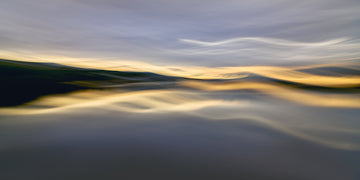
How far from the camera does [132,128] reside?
1.93m

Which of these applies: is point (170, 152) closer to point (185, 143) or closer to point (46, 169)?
point (185, 143)

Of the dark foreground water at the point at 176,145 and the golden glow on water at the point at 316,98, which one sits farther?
the golden glow on water at the point at 316,98

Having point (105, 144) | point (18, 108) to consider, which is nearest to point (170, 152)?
point (105, 144)

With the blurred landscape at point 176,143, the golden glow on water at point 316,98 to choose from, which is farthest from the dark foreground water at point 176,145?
the golden glow on water at point 316,98

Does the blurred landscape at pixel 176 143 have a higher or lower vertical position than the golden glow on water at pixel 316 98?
lower

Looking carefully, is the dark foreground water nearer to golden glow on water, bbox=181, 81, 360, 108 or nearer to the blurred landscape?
the blurred landscape

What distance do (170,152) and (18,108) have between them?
2.49 metres

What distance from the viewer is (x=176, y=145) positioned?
60.9 inches

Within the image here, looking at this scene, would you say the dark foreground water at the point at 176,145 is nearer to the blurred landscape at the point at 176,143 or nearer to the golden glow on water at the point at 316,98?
the blurred landscape at the point at 176,143

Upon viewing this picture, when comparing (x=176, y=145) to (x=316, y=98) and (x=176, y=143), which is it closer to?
(x=176, y=143)

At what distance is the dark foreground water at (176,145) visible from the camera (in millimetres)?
1162

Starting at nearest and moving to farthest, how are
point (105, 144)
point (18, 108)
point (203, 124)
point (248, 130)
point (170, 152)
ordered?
point (170, 152) → point (105, 144) → point (248, 130) → point (203, 124) → point (18, 108)

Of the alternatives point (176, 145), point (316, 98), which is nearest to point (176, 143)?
point (176, 145)

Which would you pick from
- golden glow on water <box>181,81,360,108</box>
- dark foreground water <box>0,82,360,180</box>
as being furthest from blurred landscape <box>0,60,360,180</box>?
golden glow on water <box>181,81,360,108</box>
